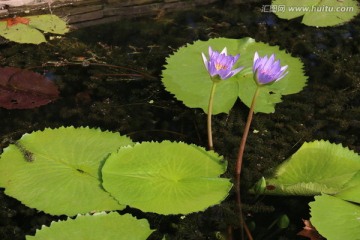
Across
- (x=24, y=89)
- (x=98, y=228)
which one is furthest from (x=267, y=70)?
(x=24, y=89)

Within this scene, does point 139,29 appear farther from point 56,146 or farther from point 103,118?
point 56,146

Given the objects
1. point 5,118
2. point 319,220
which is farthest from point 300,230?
point 5,118

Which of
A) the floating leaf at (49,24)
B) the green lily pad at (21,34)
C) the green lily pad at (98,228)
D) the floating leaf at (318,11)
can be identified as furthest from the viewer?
the floating leaf at (318,11)

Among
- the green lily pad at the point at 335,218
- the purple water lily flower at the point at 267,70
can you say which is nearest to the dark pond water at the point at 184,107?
the green lily pad at the point at 335,218

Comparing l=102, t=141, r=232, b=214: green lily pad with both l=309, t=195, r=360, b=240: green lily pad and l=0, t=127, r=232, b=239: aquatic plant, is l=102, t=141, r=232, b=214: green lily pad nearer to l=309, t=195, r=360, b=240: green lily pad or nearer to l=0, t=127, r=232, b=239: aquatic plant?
l=0, t=127, r=232, b=239: aquatic plant

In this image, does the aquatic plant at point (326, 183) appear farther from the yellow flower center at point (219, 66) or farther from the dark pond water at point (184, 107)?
the yellow flower center at point (219, 66)
